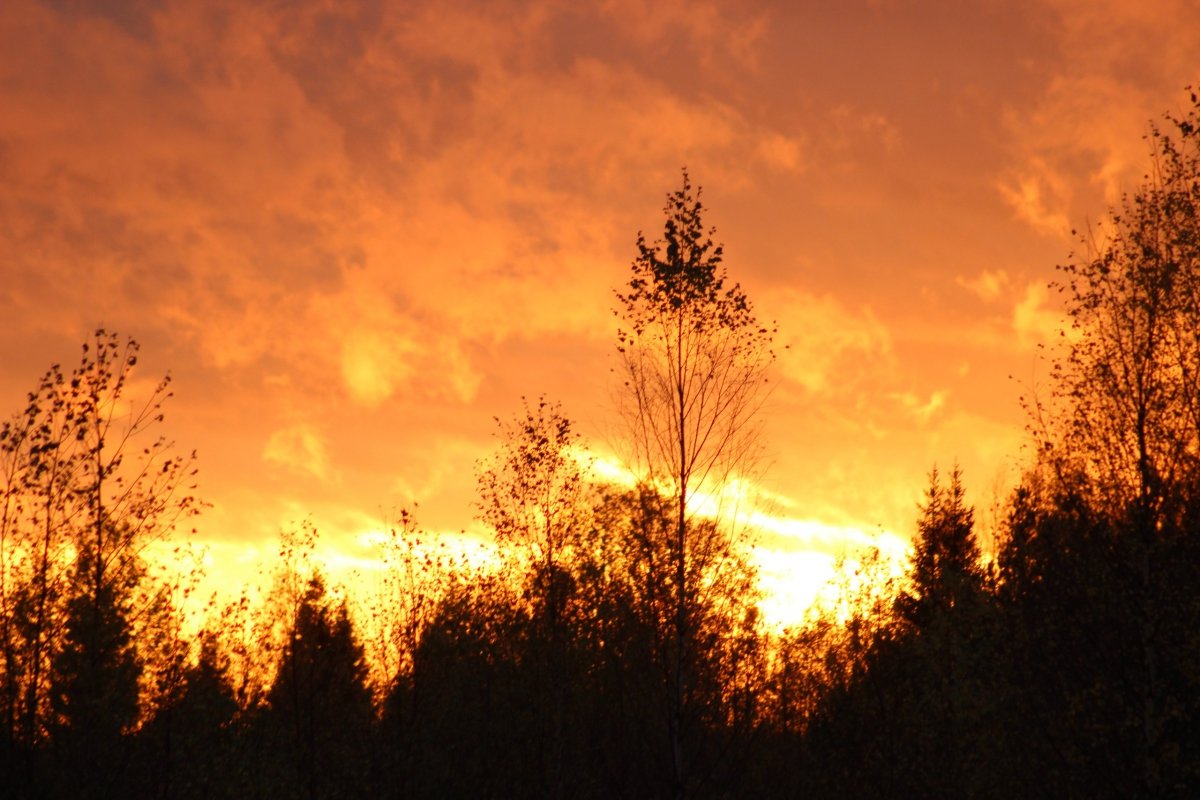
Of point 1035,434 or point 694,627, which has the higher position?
point 1035,434

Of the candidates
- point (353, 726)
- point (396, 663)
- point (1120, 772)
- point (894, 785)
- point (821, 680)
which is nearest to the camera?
point (1120, 772)

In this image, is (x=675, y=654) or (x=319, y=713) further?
(x=319, y=713)

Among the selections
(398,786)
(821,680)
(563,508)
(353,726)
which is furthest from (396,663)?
(821,680)

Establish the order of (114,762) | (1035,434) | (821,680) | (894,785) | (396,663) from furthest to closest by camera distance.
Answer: (821,680) → (396,663) → (894,785) → (114,762) → (1035,434)

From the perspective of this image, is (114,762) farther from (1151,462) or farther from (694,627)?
(1151,462)

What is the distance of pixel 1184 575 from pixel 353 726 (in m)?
30.1

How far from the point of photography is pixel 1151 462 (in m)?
23.6

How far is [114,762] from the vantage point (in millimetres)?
27875

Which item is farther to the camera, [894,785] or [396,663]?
[396,663]

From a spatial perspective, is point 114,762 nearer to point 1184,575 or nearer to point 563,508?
point 563,508

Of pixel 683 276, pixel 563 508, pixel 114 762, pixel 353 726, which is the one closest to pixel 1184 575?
pixel 683 276

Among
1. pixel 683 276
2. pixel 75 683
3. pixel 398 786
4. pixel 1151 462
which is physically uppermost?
pixel 683 276

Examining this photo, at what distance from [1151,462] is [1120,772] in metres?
6.63

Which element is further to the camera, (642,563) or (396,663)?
(396,663)
